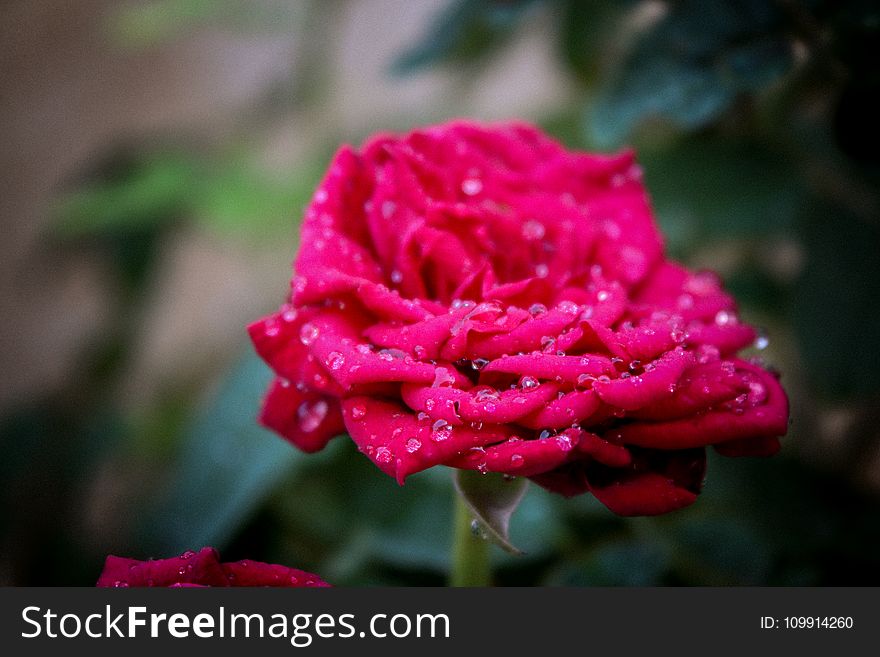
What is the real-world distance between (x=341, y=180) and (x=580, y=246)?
0.30ft

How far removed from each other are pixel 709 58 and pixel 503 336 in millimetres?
237

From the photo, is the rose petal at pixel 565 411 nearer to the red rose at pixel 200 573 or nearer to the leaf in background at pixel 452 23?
the red rose at pixel 200 573

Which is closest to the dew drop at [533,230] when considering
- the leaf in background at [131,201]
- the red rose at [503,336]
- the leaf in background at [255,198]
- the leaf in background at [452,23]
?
the red rose at [503,336]

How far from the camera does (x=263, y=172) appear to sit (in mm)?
799

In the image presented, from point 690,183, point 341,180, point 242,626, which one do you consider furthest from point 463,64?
point 242,626

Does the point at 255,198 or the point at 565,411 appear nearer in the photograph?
the point at 565,411

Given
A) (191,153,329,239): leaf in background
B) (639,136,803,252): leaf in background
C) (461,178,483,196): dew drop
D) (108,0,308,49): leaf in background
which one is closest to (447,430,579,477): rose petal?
(461,178,483,196): dew drop

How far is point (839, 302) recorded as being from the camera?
1.46ft

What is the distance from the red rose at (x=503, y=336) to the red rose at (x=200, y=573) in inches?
1.7

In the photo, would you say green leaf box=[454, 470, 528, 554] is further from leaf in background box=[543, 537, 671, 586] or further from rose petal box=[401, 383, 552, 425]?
leaf in background box=[543, 537, 671, 586]

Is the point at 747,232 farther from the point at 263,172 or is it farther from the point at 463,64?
the point at 263,172

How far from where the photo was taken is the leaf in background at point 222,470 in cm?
42

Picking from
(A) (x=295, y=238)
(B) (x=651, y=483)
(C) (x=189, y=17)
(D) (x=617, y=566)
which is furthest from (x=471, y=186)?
(C) (x=189, y=17)

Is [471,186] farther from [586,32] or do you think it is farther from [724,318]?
[586,32]
